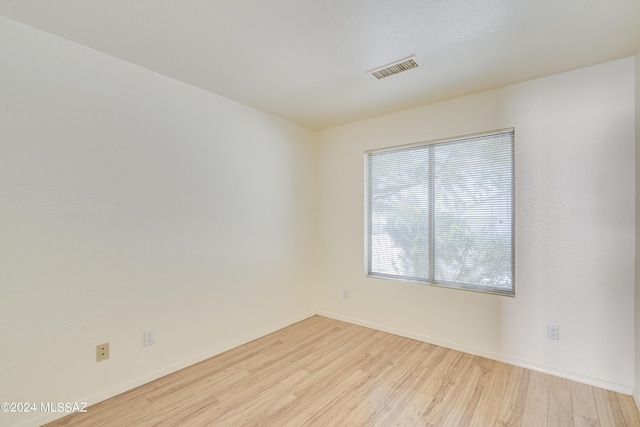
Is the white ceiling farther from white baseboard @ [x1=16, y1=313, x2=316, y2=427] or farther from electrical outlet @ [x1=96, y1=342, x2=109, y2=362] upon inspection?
white baseboard @ [x1=16, y1=313, x2=316, y2=427]

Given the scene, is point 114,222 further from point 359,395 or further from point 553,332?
point 553,332

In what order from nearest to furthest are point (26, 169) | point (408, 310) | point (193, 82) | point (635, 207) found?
point (26, 169) < point (635, 207) < point (193, 82) < point (408, 310)

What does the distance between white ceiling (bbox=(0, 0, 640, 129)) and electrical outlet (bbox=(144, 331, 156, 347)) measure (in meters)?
2.10

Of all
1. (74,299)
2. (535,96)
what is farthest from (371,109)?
(74,299)

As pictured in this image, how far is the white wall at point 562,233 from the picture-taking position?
213 centimetres

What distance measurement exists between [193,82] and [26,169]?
1.35 meters

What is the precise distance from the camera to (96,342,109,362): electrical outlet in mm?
2020

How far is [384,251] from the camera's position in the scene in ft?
11.2

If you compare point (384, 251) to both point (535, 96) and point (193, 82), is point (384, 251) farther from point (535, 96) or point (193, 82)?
point (193, 82)

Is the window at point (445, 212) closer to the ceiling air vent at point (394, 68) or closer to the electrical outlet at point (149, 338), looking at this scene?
the ceiling air vent at point (394, 68)

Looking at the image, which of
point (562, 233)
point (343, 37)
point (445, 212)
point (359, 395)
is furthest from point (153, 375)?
point (562, 233)

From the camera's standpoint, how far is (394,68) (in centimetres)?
229

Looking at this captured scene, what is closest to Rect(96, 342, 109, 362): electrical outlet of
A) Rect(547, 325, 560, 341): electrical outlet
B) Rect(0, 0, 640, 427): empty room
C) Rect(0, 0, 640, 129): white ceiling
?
Rect(0, 0, 640, 427): empty room

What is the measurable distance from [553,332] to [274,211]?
2822 millimetres
